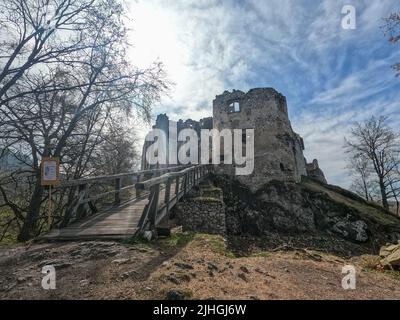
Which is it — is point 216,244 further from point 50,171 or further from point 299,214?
point 299,214

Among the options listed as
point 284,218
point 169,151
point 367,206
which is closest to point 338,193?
point 367,206

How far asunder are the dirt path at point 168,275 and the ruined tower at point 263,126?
14.8 metres

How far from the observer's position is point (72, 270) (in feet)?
13.9

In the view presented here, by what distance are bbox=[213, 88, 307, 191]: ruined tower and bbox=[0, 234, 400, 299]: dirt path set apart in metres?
14.8

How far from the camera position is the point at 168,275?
4031 mm

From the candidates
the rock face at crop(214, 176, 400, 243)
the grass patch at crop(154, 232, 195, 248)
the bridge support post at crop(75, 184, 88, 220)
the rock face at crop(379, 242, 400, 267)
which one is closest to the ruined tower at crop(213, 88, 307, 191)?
the rock face at crop(214, 176, 400, 243)


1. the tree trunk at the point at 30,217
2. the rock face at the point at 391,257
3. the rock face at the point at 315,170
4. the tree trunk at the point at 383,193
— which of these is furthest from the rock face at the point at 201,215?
the rock face at the point at 315,170

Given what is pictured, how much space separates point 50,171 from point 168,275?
13.9 feet

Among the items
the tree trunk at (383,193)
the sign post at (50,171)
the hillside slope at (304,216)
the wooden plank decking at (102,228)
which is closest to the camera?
the wooden plank decking at (102,228)

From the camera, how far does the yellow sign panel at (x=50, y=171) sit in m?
6.34

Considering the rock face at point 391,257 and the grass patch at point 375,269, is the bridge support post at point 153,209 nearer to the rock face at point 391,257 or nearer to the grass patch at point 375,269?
the grass patch at point 375,269
